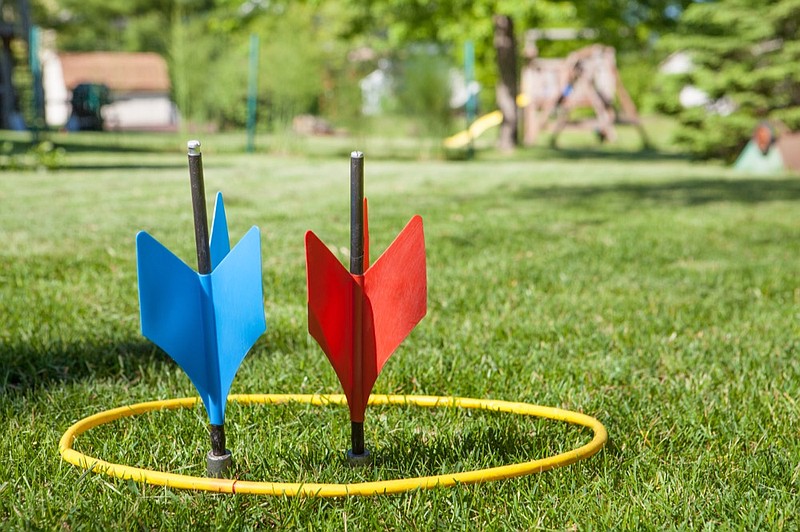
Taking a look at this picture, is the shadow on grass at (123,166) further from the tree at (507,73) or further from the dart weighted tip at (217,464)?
the dart weighted tip at (217,464)

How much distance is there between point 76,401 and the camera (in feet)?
7.73

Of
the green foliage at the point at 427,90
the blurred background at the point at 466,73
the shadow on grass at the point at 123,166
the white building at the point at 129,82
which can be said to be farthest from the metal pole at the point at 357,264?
the white building at the point at 129,82

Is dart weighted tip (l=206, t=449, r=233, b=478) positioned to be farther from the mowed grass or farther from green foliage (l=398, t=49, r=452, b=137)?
green foliage (l=398, t=49, r=452, b=137)

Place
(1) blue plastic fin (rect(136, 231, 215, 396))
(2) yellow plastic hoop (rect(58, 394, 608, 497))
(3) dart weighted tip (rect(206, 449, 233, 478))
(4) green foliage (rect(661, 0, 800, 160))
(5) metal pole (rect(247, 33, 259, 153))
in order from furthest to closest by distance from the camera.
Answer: (5) metal pole (rect(247, 33, 259, 153)) < (4) green foliage (rect(661, 0, 800, 160)) < (3) dart weighted tip (rect(206, 449, 233, 478)) < (2) yellow plastic hoop (rect(58, 394, 608, 497)) < (1) blue plastic fin (rect(136, 231, 215, 396))

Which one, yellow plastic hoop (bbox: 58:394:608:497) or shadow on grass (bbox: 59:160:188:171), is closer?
yellow plastic hoop (bbox: 58:394:608:497)

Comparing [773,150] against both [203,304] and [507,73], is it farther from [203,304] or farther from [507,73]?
[203,304]

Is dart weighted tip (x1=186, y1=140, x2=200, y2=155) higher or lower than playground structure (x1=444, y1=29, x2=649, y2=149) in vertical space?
lower

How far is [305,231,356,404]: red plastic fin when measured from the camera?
155 cm

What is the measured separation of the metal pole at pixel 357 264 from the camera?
63.7 inches

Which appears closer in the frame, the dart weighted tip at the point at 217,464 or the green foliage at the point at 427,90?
the dart weighted tip at the point at 217,464

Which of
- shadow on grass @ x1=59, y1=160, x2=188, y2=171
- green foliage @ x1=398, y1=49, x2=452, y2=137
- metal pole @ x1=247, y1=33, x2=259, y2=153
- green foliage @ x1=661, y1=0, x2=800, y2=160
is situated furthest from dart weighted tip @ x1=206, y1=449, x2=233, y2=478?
metal pole @ x1=247, y1=33, x2=259, y2=153

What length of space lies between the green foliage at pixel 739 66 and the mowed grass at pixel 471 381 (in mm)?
8190

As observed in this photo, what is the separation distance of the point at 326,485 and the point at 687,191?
8.39m

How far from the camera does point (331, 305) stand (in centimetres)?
163
